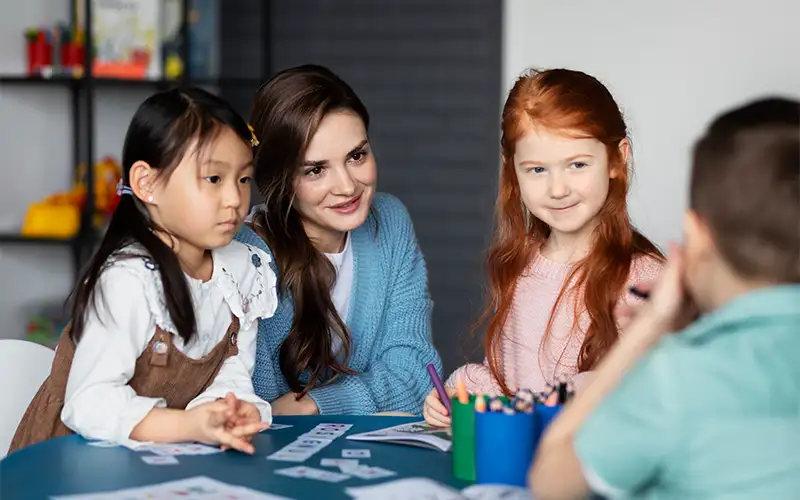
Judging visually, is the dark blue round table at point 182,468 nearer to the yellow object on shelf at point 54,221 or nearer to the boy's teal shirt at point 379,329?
the boy's teal shirt at point 379,329

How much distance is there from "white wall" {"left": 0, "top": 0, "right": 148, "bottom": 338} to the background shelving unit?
5 centimetres

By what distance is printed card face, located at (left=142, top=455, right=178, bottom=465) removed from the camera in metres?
1.44

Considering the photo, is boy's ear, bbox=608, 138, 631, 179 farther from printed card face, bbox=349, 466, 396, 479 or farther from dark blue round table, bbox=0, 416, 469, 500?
printed card face, bbox=349, 466, 396, 479

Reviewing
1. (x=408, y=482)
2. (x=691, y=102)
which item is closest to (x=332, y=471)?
(x=408, y=482)

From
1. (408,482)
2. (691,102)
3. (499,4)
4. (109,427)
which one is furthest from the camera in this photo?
(499,4)

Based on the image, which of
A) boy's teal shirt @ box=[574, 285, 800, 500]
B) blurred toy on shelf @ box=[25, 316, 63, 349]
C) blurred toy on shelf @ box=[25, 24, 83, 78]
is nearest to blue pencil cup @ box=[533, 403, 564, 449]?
boy's teal shirt @ box=[574, 285, 800, 500]

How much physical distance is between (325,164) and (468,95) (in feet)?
7.99

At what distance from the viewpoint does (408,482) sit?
53.0 inches

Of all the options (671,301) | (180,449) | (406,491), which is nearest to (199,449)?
(180,449)

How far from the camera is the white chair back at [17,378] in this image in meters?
Answer: 1.90

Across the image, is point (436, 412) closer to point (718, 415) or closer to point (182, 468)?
point (182, 468)

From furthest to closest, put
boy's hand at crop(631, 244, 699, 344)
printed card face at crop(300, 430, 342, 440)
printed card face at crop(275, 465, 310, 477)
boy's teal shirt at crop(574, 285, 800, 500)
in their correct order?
printed card face at crop(300, 430, 342, 440), printed card face at crop(275, 465, 310, 477), boy's hand at crop(631, 244, 699, 344), boy's teal shirt at crop(574, 285, 800, 500)

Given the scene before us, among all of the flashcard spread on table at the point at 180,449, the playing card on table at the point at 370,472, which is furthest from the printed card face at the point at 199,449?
the playing card on table at the point at 370,472

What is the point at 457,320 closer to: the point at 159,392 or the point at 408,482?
the point at 159,392
